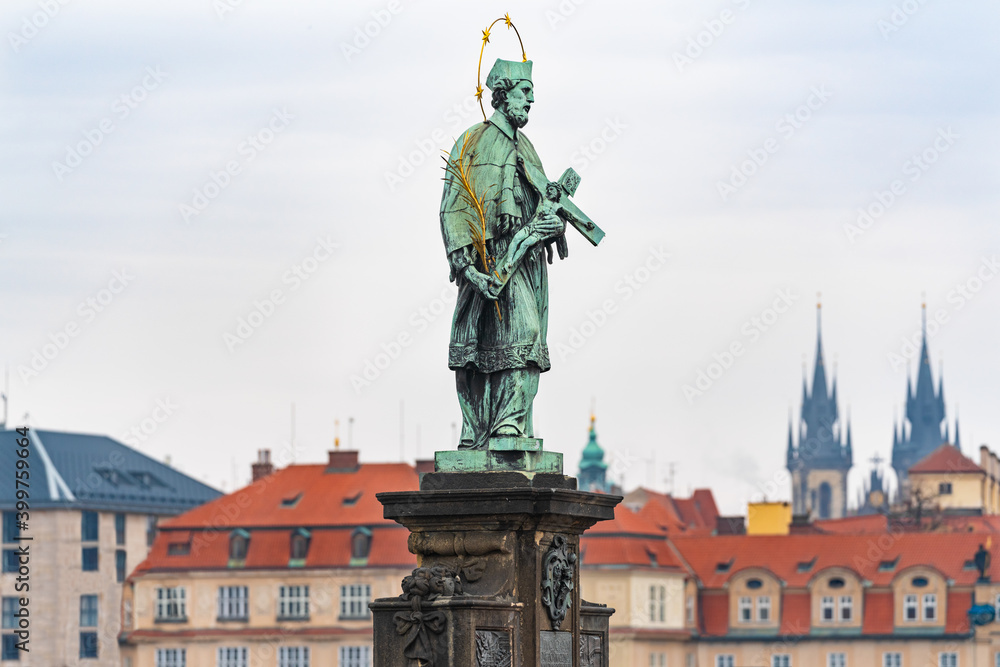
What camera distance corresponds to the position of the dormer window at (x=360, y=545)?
12112 centimetres

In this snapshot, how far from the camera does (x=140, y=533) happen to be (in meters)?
137

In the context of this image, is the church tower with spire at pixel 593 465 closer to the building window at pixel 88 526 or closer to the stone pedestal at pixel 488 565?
the building window at pixel 88 526

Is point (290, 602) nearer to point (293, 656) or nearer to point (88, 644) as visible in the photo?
point (293, 656)

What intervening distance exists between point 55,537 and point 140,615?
32.4ft

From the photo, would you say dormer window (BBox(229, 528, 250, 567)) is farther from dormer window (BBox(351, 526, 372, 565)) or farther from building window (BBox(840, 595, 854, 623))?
building window (BBox(840, 595, 854, 623))

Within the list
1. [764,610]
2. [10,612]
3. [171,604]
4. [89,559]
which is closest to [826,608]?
[764,610]

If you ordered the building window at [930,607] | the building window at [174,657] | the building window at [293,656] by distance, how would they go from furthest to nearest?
the building window at [174,657] → the building window at [930,607] → the building window at [293,656]

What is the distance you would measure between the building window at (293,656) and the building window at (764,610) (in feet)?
72.8

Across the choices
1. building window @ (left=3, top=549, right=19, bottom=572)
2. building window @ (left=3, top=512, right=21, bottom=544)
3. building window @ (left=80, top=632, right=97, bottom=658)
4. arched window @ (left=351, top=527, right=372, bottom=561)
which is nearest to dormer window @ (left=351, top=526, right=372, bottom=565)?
arched window @ (left=351, top=527, right=372, bottom=561)

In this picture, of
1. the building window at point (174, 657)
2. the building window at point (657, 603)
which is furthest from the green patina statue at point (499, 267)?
the building window at point (657, 603)

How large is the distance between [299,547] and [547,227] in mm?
104745

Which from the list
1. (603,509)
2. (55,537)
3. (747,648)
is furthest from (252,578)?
(603,509)

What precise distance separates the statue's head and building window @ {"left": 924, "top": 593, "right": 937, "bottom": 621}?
10455 cm

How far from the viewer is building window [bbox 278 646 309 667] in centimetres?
12031
